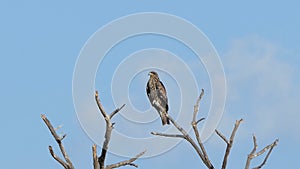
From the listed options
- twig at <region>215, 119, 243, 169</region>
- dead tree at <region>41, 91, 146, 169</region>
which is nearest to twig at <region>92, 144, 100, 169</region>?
dead tree at <region>41, 91, 146, 169</region>

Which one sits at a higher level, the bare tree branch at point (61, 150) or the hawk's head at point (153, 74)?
the hawk's head at point (153, 74)

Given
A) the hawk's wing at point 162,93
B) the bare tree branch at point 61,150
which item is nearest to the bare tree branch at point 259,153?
the bare tree branch at point 61,150

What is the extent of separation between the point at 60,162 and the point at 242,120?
9.41 ft

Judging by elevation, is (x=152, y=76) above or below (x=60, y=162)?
above

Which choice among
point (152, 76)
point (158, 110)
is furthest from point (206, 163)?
point (152, 76)

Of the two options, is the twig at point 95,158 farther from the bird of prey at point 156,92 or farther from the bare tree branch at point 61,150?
the bird of prey at point 156,92

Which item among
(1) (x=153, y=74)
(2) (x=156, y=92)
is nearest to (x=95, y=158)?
(2) (x=156, y=92)

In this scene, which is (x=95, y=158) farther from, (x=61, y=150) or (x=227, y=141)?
(x=227, y=141)

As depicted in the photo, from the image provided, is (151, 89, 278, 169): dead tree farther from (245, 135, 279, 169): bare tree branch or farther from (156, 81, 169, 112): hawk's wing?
(156, 81, 169, 112): hawk's wing

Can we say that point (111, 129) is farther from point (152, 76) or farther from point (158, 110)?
point (152, 76)

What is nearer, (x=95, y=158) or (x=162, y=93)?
(x=95, y=158)

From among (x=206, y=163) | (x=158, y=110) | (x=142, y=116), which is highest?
(x=158, y=110)

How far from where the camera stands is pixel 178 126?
11.5 m

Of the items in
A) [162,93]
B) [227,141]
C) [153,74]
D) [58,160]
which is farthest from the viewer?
[153,74]
